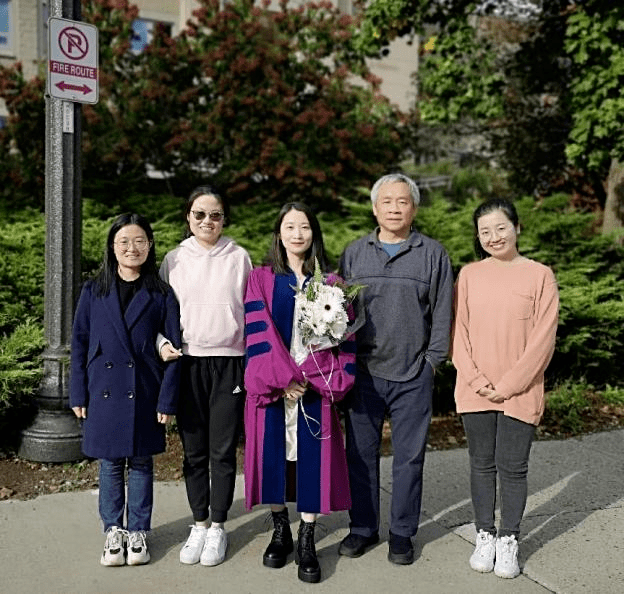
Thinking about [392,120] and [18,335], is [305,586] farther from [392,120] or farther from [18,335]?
[392,120]

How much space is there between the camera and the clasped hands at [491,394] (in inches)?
144

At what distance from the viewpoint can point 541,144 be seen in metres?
13.4

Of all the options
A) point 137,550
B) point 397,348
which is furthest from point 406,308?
point 137,550

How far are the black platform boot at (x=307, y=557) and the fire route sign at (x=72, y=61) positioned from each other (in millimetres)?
2937

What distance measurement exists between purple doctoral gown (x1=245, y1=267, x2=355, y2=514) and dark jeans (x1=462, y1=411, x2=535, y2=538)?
621mm

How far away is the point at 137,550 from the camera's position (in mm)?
3674

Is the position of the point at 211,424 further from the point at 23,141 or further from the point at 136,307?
the point at 23,141

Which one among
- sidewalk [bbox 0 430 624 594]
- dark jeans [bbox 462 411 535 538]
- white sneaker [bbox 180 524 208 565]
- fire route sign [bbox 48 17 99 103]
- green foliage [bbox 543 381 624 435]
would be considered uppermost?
fire route sign [bbox 48 17 99 103]

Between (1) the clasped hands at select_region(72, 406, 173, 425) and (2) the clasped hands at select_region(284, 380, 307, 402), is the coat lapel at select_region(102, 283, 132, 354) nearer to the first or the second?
(1) the clasped hands at select_region(72, 406, 173, 425)

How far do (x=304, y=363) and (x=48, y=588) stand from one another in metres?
1.45

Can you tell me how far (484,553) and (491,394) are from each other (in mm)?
751

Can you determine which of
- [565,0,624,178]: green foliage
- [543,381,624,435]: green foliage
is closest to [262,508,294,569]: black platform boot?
[543,381,624,435]: green foliage

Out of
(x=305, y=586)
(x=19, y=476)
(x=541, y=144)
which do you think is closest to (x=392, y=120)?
(x=541, y=144)

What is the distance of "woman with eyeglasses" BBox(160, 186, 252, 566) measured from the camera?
3.72 metres
